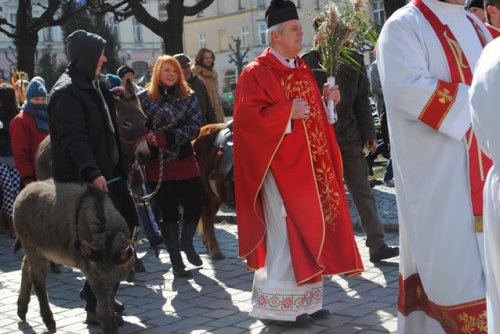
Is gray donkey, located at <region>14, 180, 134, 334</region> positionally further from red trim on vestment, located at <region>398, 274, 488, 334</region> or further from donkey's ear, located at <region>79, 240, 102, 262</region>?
red trim on vestment, located at <region>398, 274, 488, 334</region>

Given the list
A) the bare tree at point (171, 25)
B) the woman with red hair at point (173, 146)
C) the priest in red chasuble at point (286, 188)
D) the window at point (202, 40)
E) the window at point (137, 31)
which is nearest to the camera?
the priest in red chasuble at point (286, 188)

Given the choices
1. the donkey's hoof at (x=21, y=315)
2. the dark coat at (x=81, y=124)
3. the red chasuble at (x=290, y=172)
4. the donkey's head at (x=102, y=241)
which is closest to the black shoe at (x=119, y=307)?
the donkey's hoof at (x=21, y=315)

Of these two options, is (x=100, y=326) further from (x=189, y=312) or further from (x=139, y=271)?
A: (x=139, y=271)

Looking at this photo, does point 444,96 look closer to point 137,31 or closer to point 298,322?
point 298,322

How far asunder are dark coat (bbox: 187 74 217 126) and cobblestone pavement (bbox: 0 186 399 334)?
5.53ft

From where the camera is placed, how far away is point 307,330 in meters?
6.30

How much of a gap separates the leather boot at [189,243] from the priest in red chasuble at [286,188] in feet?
6.55

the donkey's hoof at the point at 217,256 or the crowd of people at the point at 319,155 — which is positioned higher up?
the crowd of people at the point at 319,155

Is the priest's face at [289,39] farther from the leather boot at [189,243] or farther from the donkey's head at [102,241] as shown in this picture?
the leather boot at [189,243]

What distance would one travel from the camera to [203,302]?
24.2 feet

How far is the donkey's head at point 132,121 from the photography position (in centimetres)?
807

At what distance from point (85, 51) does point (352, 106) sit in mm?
2700

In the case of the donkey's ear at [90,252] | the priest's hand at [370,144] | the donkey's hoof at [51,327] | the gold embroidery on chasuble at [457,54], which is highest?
the gold embroidery on chasuble at [457,54]

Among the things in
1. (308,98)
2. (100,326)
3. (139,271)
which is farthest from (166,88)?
(100,326)
